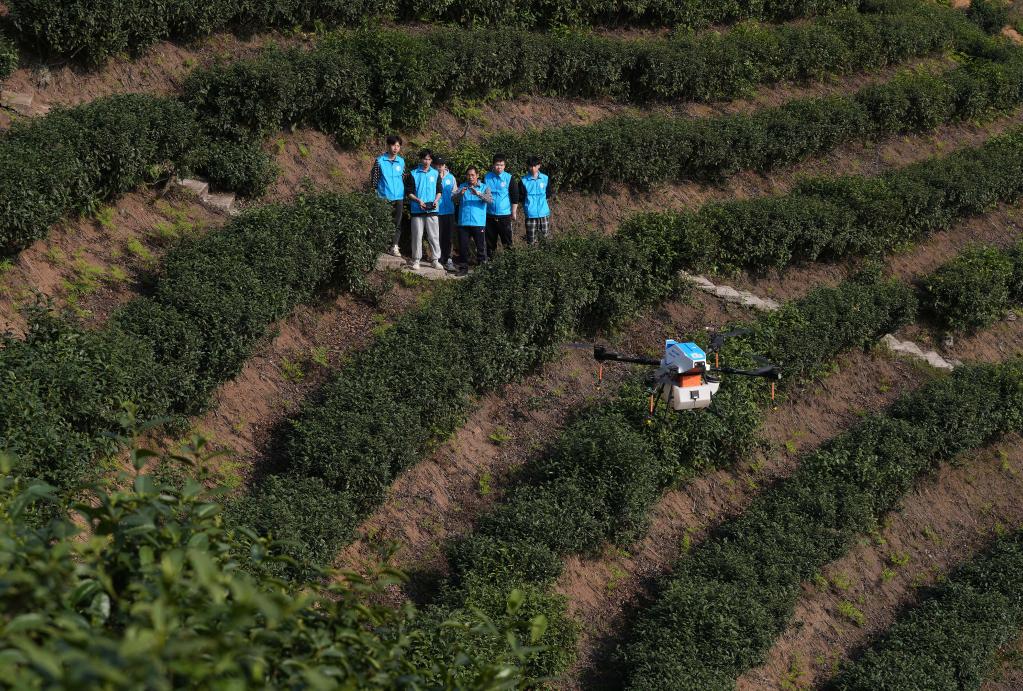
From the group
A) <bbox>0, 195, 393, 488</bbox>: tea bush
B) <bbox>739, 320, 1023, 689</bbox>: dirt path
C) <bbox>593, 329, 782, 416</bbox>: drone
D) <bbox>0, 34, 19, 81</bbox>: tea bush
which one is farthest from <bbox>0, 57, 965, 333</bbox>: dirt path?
<bbox>739, 320, 1023, 689</bbox>: dirt path

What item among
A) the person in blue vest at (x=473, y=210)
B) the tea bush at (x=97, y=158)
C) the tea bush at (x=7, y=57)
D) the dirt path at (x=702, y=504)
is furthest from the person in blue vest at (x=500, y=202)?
the tea bush at (x=7, y=57)

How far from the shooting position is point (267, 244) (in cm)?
1338

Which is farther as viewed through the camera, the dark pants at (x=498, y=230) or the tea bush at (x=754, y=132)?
the tea bush at (x=754, y=132)

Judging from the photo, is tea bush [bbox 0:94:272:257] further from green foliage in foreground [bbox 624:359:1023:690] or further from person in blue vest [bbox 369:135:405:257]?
green foliage in foreground [bbox 624:359:1023:690]

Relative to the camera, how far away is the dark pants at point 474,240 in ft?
52.2

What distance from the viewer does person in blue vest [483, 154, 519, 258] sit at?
52.3 ft

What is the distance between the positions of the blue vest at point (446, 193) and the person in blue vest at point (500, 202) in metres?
0.42

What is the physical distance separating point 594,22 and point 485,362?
1033 cm

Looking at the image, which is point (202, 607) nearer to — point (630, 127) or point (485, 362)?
point (485, 362)

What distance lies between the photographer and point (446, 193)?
51.7ft

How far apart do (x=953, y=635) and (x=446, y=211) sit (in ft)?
23.7

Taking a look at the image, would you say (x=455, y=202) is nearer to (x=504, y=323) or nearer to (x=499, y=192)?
(x=499, y=192)

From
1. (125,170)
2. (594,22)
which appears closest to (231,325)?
(125,170)

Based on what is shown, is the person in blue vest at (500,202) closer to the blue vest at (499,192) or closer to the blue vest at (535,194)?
the blue vest at (499,192)
